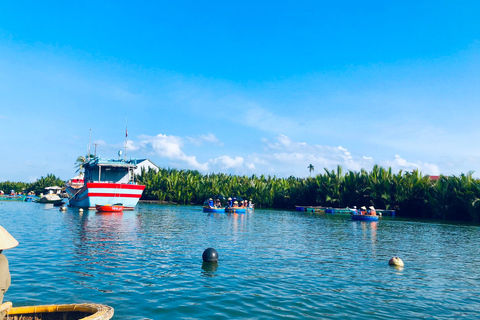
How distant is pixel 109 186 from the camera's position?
164 ft

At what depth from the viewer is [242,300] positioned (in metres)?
11.9

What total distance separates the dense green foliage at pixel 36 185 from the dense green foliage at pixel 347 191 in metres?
36.0

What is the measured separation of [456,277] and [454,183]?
4831 centimetres

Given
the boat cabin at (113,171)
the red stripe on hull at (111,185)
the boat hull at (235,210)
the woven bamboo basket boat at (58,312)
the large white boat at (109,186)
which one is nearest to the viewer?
the woven bamboo basket boat at (58,312)

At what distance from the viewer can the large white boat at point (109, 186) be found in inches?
1965

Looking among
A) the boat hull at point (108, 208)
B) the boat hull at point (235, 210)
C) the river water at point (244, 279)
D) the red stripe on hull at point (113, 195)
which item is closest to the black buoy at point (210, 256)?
the river water at point (244, 279)

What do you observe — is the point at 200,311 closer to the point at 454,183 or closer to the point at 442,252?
the point at 442,252

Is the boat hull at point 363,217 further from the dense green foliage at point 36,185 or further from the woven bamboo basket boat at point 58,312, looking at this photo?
the dense green foliage at point 36,185

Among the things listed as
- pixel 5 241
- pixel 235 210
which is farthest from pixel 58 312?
pixel 235 210

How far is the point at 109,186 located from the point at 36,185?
8181cm

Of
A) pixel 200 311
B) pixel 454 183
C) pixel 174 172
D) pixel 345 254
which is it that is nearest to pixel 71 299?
pixel 200 311

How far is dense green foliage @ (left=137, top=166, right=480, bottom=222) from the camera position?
5922 cm

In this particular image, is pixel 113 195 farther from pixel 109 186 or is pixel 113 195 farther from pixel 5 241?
pixel 5 241

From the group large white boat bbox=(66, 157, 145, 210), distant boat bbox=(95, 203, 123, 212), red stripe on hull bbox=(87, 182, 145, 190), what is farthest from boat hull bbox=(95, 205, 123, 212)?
red stripe on hull bbox=(87, 182, 145, 190)
